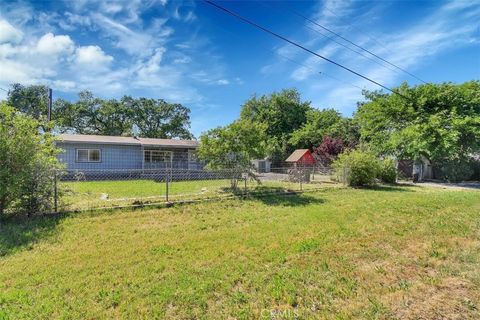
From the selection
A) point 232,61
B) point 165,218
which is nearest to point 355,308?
point 165,218

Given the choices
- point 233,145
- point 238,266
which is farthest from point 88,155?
point 238,266

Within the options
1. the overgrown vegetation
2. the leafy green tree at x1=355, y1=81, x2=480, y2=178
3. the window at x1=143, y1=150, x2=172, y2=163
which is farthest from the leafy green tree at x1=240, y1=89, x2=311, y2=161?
the window at x1=143, y1=150, x2=172, y2=163

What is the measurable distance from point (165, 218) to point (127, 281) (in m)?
3.38

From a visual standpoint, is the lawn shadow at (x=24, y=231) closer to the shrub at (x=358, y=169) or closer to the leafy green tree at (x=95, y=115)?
the shrub at (x=358, y=169)

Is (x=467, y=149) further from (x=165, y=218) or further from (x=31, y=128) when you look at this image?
(x=31, y=128)

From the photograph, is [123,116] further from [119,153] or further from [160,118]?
[119,153]

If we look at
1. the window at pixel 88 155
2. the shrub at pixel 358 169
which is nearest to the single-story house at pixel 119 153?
the window at pixel 88 155

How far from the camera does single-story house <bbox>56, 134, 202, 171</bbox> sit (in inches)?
703

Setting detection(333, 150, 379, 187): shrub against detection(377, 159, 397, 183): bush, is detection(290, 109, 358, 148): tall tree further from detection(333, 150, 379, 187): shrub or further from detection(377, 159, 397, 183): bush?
detection(333, 150, 379, 187): shrub

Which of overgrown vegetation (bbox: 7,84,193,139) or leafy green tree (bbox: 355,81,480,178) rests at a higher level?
overgrown vegetation (bbox: 7,84,193,139)

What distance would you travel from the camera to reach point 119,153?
19312mm

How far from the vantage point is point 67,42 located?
32.3 feet

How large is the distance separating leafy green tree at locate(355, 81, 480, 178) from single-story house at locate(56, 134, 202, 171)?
45.5 feet

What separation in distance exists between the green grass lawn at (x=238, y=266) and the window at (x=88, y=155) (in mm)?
12995
